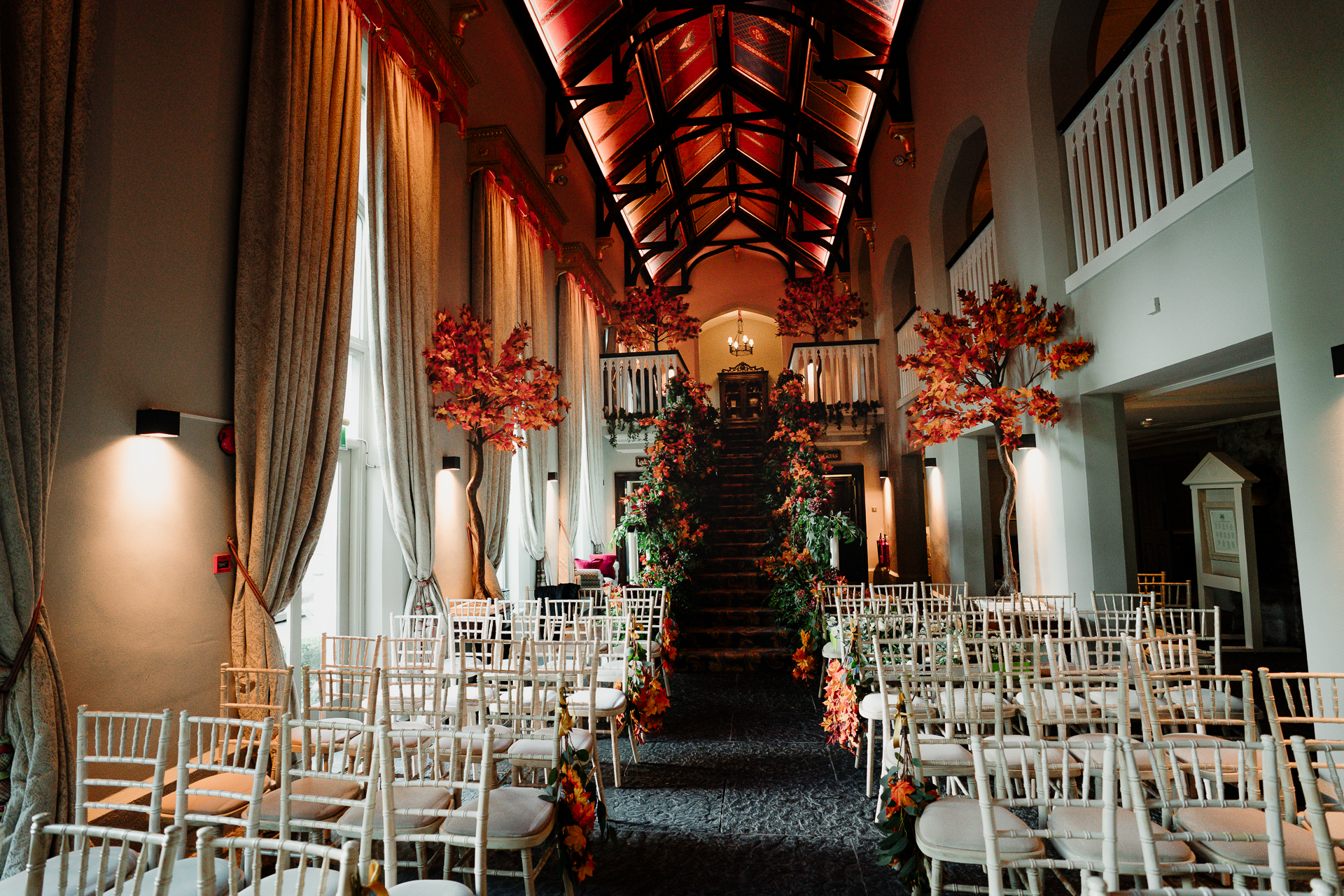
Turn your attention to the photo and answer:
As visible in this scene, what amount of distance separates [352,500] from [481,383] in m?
1.37

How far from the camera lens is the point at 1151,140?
14.4 ft

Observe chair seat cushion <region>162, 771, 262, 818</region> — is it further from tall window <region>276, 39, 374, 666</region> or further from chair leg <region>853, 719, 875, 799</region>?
chair leg <region>853, 719, 875, 799</region>

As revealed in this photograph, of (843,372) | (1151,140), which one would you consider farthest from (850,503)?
(1151,140)

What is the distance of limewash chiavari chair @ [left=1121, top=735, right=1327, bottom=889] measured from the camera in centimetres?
161

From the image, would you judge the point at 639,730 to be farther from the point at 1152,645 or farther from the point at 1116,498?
the point at 1116,498

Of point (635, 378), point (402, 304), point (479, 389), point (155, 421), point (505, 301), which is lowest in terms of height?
point (155, 421)

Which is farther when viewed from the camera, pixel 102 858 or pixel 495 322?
pixel 495 322

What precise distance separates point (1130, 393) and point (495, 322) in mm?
5719

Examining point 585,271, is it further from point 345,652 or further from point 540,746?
A: point 540,746

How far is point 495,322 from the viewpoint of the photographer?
23.5 feet

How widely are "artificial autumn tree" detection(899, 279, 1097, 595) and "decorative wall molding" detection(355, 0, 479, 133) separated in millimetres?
4607

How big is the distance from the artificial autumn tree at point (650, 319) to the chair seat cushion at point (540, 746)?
1142cm

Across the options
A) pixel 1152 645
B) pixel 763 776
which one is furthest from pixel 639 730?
pixel 1152 645

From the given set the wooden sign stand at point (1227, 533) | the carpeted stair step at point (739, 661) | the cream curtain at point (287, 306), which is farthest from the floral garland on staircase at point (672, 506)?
the wooden sign stand at point (1227, 533)
